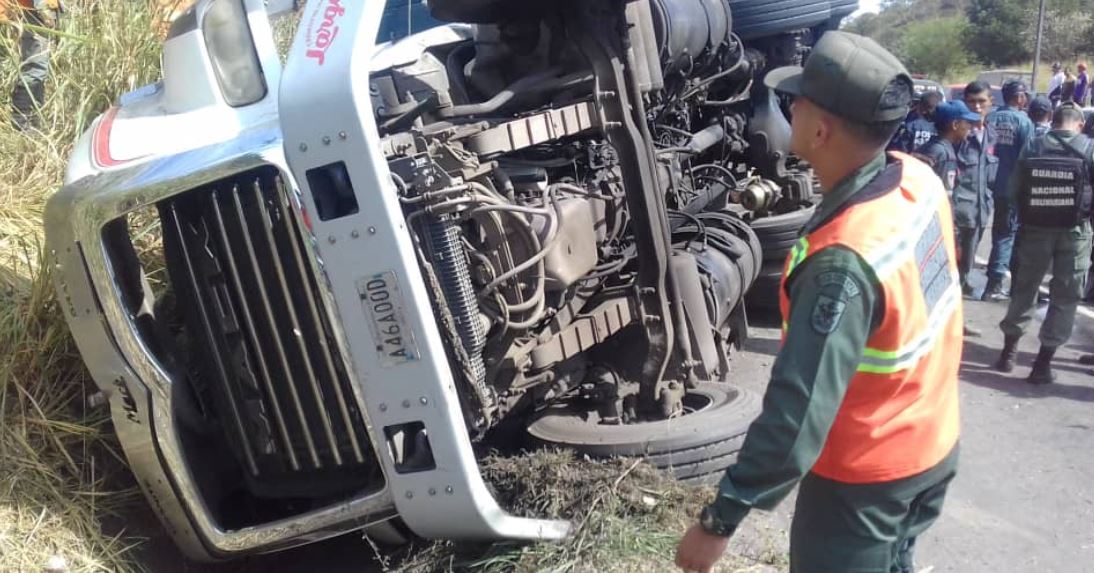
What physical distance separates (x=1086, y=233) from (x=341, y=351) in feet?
15.7

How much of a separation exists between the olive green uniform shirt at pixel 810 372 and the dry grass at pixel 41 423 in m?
2.25

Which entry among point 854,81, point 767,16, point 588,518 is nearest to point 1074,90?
point 767,16

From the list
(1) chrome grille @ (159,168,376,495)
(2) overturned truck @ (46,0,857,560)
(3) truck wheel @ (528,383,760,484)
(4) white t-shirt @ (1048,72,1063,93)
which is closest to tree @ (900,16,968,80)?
(4) white t-shirt @ (1048,72,1063,93)

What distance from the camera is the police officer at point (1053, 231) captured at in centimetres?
550

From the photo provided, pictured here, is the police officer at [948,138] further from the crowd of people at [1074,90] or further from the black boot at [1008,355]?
the crowd of people at [1074,90]

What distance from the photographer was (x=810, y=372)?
1.77m

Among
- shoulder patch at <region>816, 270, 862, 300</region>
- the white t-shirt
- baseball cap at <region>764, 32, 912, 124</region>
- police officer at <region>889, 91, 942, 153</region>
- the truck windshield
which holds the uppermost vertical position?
baseball cap at <region>764, 32, 912, 124</region>

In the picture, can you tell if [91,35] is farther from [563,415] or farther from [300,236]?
[563,415]

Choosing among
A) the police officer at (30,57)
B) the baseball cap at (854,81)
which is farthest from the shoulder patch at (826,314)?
the police officer at (30,57)

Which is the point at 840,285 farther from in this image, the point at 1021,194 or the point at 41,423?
the point at 1021,194

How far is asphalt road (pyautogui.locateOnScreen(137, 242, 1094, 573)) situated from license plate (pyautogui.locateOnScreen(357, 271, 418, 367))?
1145 mm

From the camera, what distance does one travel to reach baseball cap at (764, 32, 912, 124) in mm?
1896

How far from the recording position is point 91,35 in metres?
4.45

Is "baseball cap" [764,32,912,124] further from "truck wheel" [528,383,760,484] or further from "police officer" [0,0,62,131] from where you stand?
"police officer" [0,0,62,131]
